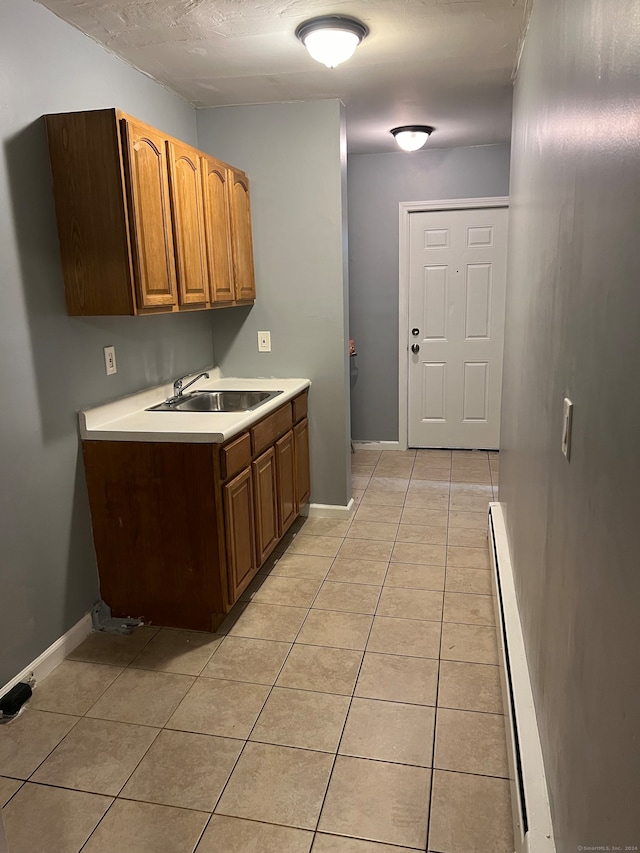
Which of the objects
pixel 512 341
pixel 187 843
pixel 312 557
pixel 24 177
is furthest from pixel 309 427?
pixel 187 843

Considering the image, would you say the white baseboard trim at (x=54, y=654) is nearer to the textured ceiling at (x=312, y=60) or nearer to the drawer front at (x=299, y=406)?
the drawer front at (x=299, y=406)

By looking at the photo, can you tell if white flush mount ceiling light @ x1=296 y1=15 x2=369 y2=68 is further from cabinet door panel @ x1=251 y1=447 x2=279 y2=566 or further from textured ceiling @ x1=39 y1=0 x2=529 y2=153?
cabinet door panel @ x1=251 y1=447 x2=279 y2=566

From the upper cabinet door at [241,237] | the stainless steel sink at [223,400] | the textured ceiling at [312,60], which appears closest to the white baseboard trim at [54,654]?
the stainless steel sink at [223,400]

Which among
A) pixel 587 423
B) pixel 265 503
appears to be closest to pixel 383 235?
pixel 265 503

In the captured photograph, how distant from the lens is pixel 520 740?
5.28 ft

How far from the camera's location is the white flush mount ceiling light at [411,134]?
4152mm

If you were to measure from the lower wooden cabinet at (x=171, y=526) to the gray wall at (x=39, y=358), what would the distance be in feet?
0.33

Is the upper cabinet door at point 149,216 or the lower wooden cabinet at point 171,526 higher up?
the upper cabinet door at point 149,216

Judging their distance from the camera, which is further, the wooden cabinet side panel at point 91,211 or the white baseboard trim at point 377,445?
the white baseboard trim at point 377,445

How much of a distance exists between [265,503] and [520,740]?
1.69 m

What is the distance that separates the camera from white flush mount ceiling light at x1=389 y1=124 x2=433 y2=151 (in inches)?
163

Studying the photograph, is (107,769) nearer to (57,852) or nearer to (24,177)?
(57,852)

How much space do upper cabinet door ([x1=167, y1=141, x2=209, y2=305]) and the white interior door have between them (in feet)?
8.56

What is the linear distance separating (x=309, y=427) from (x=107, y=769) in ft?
7.41
